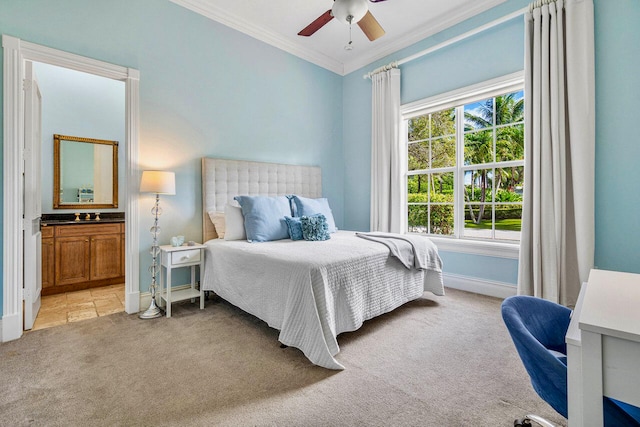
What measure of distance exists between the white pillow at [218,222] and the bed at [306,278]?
0.02 meters

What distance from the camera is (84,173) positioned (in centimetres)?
412

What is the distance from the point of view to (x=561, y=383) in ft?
3.04

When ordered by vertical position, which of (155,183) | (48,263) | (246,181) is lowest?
(48,263)

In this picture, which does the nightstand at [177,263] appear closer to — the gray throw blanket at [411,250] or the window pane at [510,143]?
the gray throw blanket at [411,250]

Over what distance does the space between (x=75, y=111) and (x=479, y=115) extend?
5227mm

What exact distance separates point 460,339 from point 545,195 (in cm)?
160

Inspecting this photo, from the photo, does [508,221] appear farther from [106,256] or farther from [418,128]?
[106,256]

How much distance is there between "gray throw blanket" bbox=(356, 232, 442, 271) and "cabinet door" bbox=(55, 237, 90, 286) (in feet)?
11.3

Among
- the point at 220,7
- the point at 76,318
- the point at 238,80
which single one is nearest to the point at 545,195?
the point at 238,80

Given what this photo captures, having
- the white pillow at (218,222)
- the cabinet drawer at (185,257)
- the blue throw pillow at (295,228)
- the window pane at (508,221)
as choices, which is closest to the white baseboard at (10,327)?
the cabinet drawer at (185,257)

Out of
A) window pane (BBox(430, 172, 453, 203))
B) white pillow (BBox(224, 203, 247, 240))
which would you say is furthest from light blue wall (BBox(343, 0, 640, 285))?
white pillow (BBox(224, 203, 247, 240))

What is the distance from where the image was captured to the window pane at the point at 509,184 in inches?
129

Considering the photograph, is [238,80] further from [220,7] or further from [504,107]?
[504,107]

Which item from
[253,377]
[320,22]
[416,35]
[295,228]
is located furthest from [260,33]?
[253,377]
